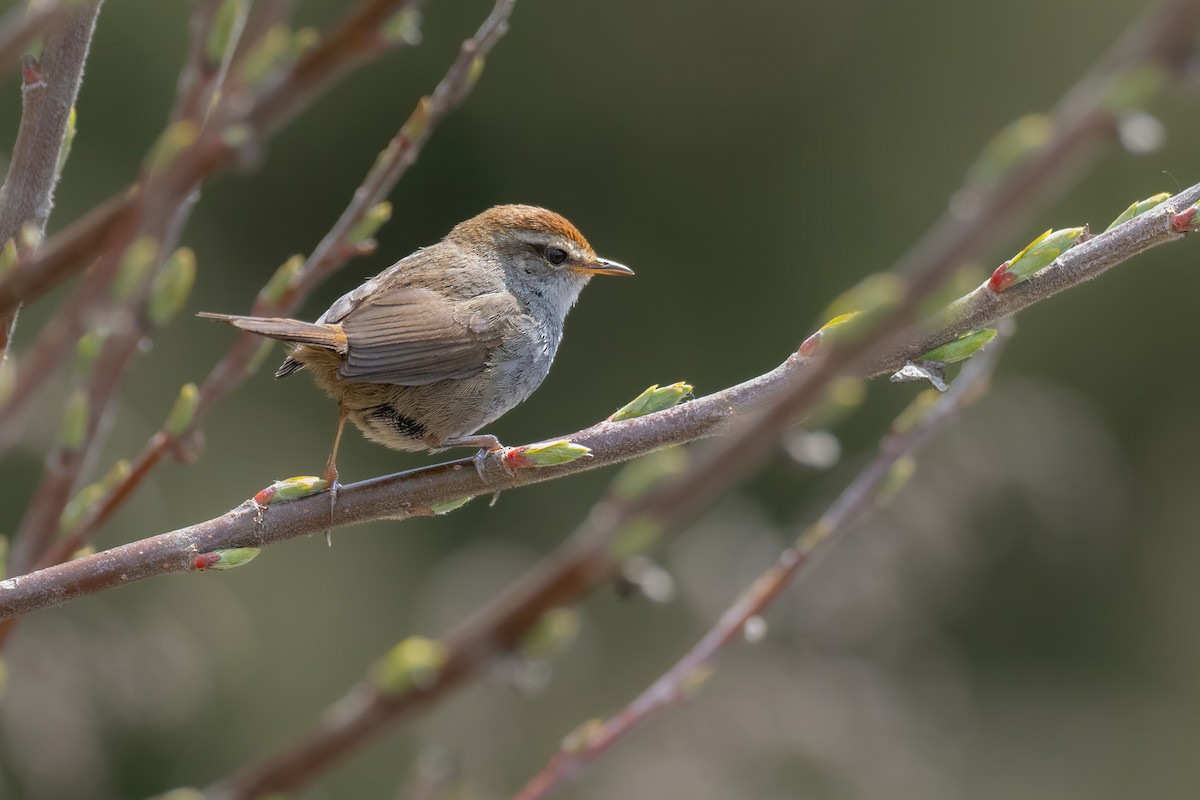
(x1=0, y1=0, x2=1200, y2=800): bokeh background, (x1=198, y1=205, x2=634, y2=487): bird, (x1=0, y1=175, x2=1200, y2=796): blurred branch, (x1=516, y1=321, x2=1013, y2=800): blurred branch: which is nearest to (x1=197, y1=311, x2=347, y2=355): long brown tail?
(x1=198, y1=205, x2=634, y2=487): bird

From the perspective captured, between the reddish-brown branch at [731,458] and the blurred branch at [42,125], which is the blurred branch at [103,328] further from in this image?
the reddish-brown branch at [731,458]

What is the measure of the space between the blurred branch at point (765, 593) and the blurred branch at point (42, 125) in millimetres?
1105

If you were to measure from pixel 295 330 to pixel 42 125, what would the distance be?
1230 millimetres

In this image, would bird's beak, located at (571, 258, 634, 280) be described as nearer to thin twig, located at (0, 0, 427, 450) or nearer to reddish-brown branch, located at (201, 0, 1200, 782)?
thin twig, located at (0, 0, 427, 450)

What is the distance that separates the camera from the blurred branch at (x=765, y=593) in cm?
191

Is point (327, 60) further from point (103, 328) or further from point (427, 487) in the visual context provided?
point (427, 487)

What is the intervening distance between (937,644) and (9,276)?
21.7 feet

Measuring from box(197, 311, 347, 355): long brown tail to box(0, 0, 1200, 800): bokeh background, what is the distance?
128 inches

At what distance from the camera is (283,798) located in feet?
3.37

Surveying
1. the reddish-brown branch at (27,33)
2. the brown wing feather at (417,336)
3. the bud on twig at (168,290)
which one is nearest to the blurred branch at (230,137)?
the reddish-brown branch at (27,33)

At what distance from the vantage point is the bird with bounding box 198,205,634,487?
11.3 feet

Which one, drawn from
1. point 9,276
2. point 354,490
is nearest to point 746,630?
point 354,490

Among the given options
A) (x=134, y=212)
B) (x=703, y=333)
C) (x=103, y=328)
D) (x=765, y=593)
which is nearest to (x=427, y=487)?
(x=765, y=593)

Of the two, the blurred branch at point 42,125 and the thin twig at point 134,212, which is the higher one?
the blurred branch at point 42,125
